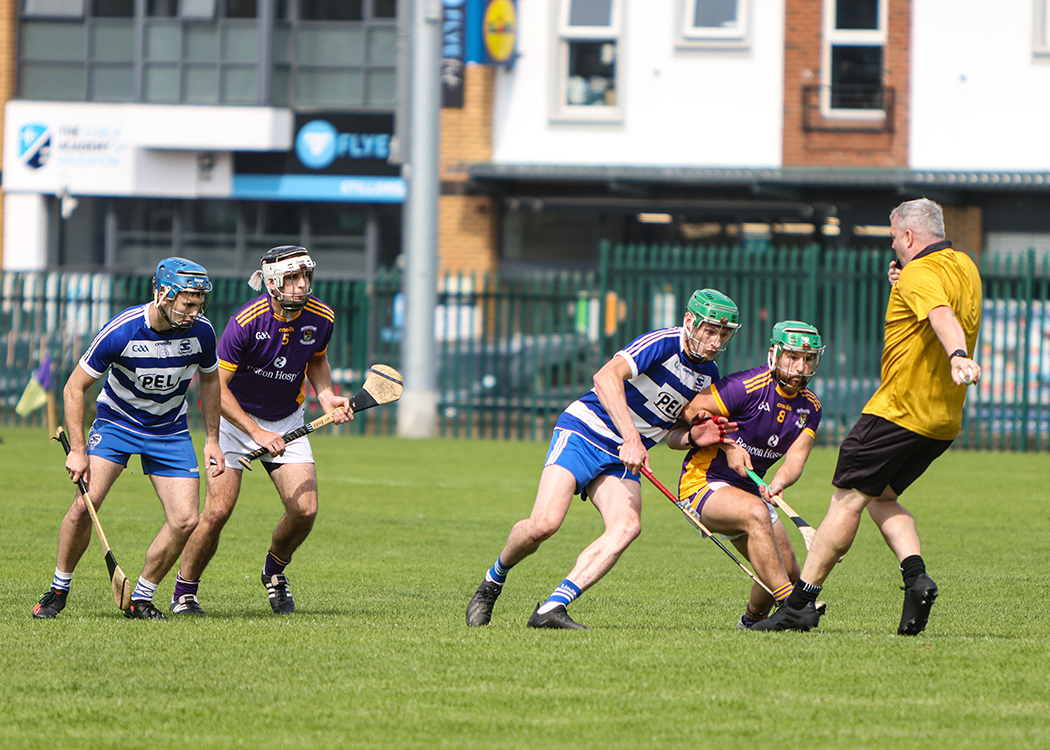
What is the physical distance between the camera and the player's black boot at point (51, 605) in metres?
7.26

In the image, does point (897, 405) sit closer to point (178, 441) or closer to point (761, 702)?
point (761, 702)

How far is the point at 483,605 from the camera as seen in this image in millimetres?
7051

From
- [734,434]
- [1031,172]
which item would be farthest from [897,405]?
[1031,172]

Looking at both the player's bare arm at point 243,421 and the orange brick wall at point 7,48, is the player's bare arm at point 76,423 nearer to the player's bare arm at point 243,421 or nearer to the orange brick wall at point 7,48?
the player's bare arm at point 243,421

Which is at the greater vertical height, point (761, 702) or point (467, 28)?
point (467, 28)

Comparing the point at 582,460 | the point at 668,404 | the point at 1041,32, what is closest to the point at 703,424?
the point at 668,404

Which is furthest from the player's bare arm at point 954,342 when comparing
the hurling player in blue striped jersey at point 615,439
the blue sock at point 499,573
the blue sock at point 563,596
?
the blue sock at point 499,573

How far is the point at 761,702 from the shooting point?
17.2 feet

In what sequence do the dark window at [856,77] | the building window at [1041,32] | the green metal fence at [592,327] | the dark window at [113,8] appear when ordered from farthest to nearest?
1. the dark window at [113,8]
2. the dark window at [856,77]
3. the building window at [1041,32]
4. the green metal fence at [592,327]

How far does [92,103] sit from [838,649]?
2355 centimetres

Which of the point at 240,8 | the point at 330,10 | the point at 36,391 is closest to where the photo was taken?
the point at 36,391

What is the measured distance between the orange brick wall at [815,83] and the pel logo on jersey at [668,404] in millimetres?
17965

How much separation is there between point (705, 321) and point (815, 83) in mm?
18394

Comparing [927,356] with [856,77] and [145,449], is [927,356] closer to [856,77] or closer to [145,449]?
[145,449]
